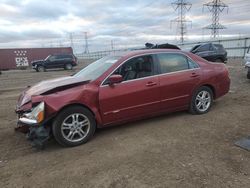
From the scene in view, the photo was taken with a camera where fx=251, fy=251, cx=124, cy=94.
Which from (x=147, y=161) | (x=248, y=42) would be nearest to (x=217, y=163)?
(x=147, y=161)

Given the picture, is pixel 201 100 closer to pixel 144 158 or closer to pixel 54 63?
pixel 144 158

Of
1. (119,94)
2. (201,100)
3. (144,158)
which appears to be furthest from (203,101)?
(144,158)

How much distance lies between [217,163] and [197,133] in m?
1.16

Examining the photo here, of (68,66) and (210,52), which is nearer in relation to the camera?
(210,52)

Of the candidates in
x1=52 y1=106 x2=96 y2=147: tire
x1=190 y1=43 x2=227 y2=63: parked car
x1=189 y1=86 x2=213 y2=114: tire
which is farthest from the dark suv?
x1=52 y1=106 x2=96 y2=147: tire

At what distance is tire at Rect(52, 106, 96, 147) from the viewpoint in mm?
A: 4234

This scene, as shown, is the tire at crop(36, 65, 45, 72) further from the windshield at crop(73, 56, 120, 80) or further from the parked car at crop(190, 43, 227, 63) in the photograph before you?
the windshield at crop(73, 56, 120, 80)

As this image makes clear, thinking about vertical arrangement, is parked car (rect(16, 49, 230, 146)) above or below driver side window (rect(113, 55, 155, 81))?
below

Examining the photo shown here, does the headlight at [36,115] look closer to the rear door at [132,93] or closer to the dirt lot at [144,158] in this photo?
the dirt lot at [144,158]

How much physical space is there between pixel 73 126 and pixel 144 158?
1389 mm

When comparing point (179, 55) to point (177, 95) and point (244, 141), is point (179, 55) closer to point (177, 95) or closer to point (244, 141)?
point (177, 95)

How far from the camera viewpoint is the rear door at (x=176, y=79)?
525 centimetres

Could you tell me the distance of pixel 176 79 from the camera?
17.6ft

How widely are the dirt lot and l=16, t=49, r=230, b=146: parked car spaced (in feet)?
1.03
